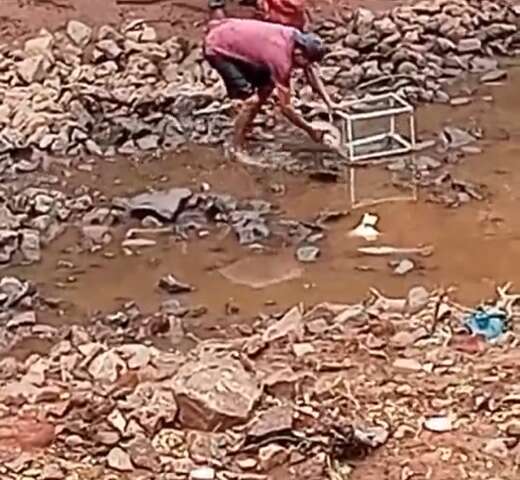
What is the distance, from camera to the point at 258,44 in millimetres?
7523

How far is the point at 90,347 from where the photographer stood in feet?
19.1

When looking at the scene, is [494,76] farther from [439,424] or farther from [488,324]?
[439,424]

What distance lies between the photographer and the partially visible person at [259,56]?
24.6ft

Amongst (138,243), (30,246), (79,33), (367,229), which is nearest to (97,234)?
(138,243)

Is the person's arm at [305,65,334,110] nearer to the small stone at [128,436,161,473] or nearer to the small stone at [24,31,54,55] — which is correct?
the small stone at [24,31,54,55]

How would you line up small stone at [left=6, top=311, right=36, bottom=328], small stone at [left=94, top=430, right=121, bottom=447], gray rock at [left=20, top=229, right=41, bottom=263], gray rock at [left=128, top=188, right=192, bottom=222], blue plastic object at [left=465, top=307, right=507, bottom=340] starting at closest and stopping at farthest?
small stone at [left=94, top=430, right=121, bottom=447]
blue plastic object at [left=465, top=307, right=507, bottom=340]
small stone at [left=6, top=311, right=36, bottom=328]
gray rock at [left=20, top=229, right=41, bottom=263]
gray rock at [left=128, top=188, right=192, bottom=222]

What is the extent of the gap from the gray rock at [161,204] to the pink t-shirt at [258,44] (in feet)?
2.42

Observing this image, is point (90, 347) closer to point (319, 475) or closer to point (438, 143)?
point (319, 475)

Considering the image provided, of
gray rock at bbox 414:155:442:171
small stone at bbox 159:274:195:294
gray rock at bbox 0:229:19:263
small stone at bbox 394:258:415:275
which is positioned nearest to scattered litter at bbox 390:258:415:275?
small stone at bbox 394:258:415:275

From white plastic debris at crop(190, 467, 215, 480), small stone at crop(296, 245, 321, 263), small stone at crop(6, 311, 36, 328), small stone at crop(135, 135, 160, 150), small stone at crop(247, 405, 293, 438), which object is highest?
small stone at crop(247, 405, 293, 438)

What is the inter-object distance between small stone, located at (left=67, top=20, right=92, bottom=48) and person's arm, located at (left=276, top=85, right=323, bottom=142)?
75.7 inches

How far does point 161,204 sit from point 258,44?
93 cm

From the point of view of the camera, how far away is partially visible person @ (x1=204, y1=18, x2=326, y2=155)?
7.50 metres

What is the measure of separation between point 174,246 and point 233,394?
89.3 inches
